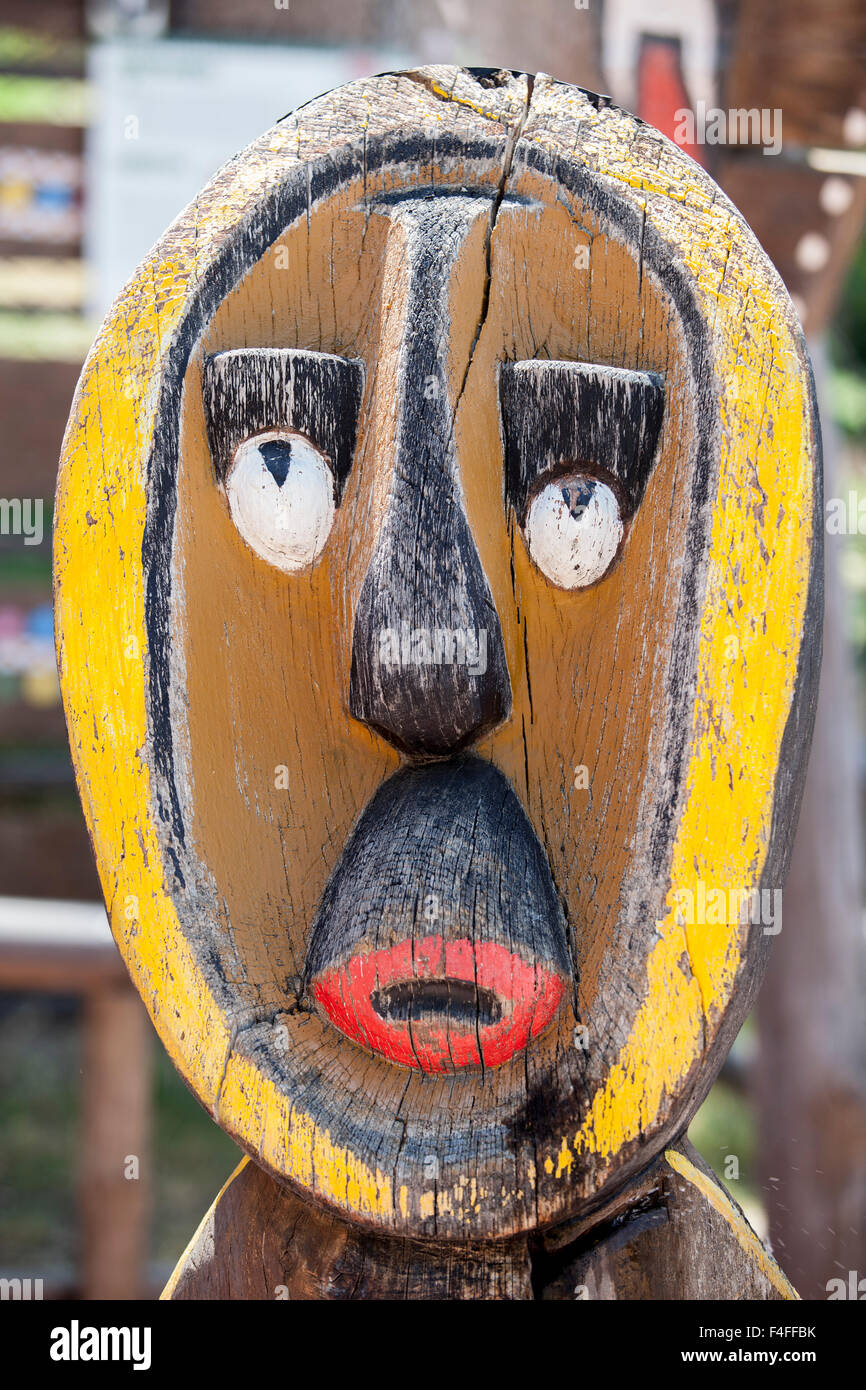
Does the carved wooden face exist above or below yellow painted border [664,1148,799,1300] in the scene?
above

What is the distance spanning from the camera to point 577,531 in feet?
3.04

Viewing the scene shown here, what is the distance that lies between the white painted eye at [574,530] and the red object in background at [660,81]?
1382 millimetres

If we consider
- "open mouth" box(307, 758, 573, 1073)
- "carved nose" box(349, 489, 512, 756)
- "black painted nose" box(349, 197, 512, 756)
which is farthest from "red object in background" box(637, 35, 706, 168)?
"open mouth" box(307, 758, 573, 1073)

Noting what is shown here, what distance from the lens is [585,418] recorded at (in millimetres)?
920

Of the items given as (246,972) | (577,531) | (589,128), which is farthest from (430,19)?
(246,972)

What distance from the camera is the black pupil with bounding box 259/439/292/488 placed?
946mm

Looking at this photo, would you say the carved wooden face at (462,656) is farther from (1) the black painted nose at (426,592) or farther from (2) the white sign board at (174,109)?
(2) the white sign board at (174,109)

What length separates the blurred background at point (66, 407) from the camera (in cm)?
206
